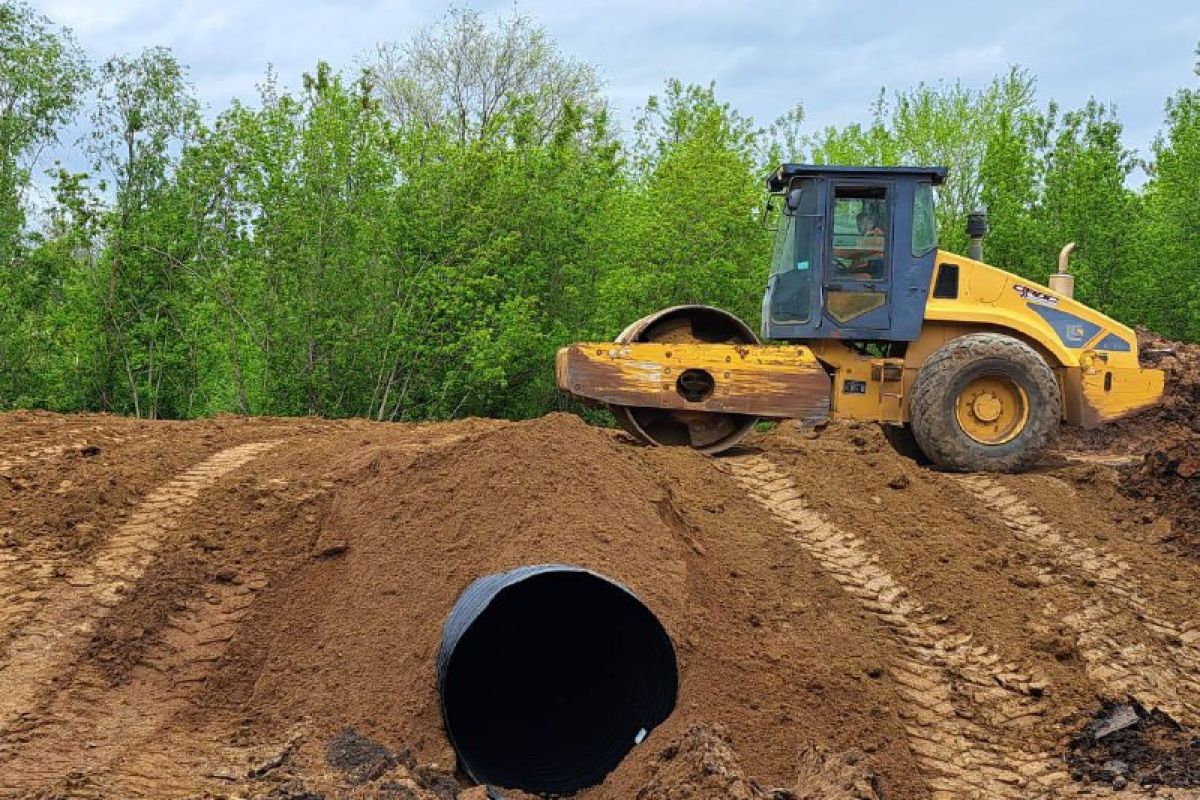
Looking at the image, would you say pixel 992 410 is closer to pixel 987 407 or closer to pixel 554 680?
pixel 987 407

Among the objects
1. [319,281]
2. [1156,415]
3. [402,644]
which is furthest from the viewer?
[319,281]

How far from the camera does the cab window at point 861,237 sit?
12078 millimetres

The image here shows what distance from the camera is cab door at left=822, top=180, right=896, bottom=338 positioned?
1208cm

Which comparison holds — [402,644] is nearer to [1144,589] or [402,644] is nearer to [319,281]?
[1144,589]

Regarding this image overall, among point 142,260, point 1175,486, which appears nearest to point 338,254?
point 142,260

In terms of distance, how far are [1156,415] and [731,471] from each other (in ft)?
29.5

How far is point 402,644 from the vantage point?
6938 millimetres

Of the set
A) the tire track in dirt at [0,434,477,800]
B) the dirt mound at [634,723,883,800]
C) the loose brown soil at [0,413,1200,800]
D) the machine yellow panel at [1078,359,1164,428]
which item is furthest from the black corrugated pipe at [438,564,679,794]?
the machine yellow panel at [1078,359,1164,428]

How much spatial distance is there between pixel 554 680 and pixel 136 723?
7.51ft

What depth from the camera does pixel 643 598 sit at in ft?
23.8

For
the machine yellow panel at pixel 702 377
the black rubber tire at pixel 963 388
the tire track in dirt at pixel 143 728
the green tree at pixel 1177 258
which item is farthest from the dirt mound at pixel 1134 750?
the green tree at pixel 1177 258

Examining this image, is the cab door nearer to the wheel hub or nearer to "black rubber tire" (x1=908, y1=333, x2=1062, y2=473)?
"black rubber tire" (x1=908, y1=333, x2=1062, y2=473)

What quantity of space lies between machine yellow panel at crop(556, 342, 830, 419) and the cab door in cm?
78

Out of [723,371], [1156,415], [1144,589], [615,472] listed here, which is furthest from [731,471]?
[1156,415]
